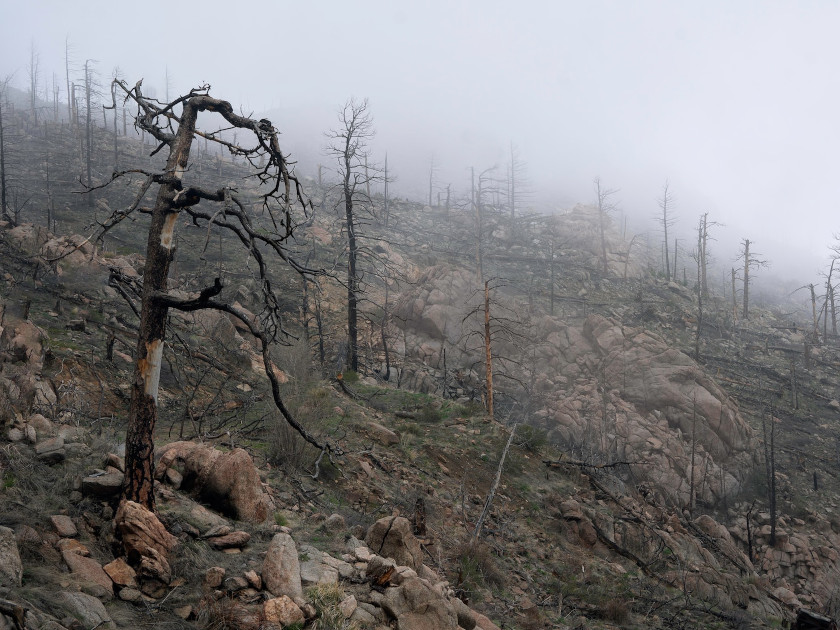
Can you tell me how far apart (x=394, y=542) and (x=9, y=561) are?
13.6 ft

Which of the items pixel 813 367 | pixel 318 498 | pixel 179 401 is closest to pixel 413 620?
pixel 318 498

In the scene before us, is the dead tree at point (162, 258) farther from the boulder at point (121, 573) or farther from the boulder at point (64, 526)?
the boulder at point (121, 573)

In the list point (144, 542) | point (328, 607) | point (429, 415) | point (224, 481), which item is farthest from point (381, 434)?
point (144, 542)

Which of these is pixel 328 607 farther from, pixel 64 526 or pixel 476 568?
pixel 476 568

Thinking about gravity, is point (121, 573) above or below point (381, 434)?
above

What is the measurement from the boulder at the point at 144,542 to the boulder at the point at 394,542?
267 cm

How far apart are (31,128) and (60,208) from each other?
34.1m

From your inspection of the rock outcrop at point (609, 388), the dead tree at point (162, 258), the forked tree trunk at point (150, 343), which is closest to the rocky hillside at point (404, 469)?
the rock outcrop at point (609, 388)

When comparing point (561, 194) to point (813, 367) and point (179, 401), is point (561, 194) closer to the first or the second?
point (813, 367)

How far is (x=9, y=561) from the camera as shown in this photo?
3.38 m

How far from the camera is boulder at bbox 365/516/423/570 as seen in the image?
6273 mm

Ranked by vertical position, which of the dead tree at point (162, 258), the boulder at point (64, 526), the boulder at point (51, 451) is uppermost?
the dead tree at point (162, 258)

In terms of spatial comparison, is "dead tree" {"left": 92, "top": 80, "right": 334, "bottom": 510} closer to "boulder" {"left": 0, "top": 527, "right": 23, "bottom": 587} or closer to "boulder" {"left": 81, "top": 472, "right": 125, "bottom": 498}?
"boulder" {"left": 81, "top": 472, "right": 125, "bottom": 498}

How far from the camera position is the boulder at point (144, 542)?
416cm
